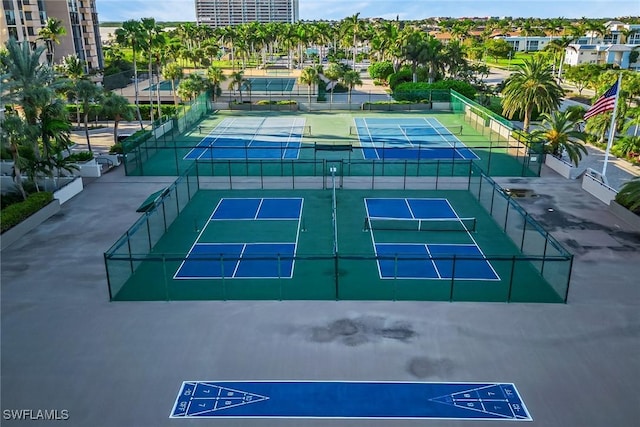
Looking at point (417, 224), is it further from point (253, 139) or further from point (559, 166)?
point (253, 139)

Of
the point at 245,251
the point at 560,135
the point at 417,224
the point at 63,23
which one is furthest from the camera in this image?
the point at 63,23

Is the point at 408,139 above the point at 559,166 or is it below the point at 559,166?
below

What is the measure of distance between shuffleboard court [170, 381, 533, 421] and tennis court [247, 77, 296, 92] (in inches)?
2740

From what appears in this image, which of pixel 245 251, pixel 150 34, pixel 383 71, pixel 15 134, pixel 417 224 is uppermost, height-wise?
pixel 150 34

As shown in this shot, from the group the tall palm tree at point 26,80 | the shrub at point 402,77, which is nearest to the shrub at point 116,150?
the tall palm tree at point 26,80

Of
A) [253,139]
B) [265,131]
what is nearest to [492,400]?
[253,139]

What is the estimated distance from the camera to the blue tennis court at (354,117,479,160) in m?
40.4

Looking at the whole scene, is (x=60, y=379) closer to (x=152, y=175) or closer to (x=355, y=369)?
(x=355, y=369)

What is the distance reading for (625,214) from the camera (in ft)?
86.2

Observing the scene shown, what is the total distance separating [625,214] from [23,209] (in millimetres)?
29290

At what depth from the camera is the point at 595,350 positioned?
1566 cm

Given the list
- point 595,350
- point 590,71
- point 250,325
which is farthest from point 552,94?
point 590,71

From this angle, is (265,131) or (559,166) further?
(265,131)

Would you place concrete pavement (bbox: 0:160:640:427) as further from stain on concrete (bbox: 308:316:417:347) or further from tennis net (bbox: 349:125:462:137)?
tennis net (bbox: 349:125:462:137)
